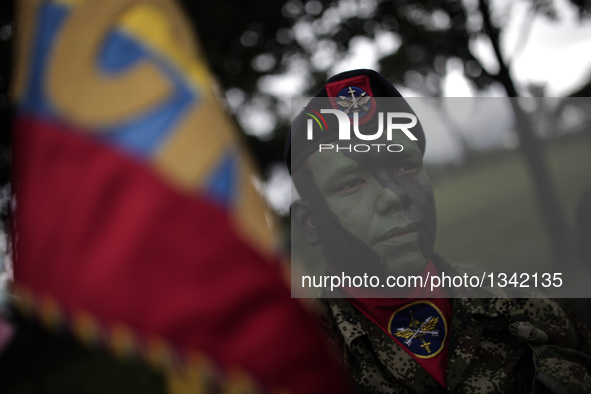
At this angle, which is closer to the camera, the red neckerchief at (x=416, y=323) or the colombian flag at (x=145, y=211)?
the colombian flag at (x=145, y=211)

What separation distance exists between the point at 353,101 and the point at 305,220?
0.48 meters

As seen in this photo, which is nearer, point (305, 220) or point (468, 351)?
point (468, 351)

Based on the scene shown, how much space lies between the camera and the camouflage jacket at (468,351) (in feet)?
4.60

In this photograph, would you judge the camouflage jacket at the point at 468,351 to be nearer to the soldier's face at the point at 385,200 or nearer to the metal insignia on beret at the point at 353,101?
the soldier's face at the point at 385,200

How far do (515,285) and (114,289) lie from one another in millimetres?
1666

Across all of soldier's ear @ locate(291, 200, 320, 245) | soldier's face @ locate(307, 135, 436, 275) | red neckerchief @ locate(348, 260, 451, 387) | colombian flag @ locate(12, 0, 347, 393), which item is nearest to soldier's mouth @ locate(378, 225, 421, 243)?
soldier's face @ locate(307, 135, 436, 275)

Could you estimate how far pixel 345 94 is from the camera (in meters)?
1.54

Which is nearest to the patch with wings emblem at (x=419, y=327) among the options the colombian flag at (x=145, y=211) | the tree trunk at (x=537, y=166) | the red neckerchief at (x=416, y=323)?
the red neckerchief at (x=416, y=323)

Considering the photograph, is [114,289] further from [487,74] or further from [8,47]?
[8,47]

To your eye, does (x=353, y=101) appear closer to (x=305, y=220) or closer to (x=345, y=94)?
(x=345, y=94)

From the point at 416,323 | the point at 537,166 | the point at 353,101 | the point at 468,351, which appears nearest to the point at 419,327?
the point at 416,323

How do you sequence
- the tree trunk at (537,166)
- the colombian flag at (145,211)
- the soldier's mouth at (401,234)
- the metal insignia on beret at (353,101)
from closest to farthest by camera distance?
the colombian flag at (145,211)
the soldier's mouth at (401,234)
the metal insignia on beret at (353,101)
the tree trunk at (537,166)

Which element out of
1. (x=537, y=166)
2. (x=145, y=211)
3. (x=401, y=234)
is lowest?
(x=537, y=166)

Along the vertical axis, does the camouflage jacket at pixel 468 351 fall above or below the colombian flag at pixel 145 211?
below
